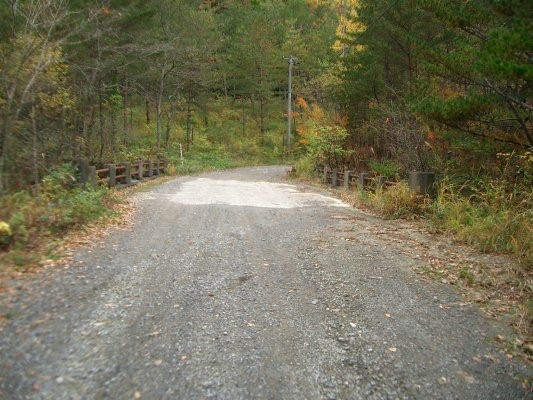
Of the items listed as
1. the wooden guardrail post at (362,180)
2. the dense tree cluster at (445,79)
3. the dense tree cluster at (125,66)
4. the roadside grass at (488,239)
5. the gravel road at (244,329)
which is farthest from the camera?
the wooden guardrail post at (362,180)

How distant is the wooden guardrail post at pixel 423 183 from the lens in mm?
9656

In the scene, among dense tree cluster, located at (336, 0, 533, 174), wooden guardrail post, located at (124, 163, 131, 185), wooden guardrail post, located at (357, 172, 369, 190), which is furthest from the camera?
wooden guardrail post, located at (124, 163, 131, 185)

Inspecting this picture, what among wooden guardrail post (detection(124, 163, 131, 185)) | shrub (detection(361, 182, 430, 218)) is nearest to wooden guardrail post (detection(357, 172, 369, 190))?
shrub (detection(361, 182, 430, 218))

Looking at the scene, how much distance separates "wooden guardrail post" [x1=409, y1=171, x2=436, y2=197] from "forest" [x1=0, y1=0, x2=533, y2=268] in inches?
10.3

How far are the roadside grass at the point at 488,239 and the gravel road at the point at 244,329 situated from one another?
0.86 ft

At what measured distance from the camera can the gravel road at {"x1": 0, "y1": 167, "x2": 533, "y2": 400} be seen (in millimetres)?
3051

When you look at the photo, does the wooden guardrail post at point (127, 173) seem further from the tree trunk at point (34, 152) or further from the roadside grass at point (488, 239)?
the roadside grass at point (488, 239)

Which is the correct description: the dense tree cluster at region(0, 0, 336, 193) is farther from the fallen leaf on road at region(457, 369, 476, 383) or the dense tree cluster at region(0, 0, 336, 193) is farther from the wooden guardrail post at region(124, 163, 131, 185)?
the fallen leaf on road at region(457, 369, 476, 383)

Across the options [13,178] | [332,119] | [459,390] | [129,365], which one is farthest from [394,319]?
[332,119]

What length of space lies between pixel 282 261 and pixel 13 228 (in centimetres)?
386

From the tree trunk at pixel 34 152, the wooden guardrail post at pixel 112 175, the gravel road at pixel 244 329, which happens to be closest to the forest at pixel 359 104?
the tree trunk at pixel 34 152

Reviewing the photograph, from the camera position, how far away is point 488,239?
665cm

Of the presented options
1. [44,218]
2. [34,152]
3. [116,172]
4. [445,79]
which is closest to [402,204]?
[445,79]

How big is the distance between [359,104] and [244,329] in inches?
627
